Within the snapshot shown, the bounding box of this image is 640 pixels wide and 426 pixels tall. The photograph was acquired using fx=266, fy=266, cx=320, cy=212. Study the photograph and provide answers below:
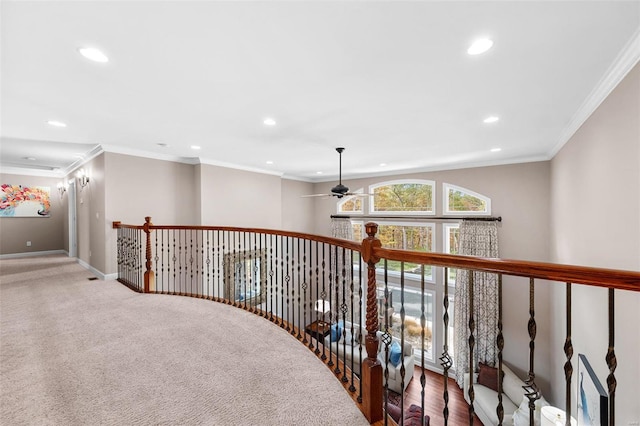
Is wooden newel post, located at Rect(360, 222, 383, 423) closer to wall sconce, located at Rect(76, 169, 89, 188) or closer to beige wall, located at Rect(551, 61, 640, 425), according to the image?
beige wall, located at Rect(551, 61, 640, 425)

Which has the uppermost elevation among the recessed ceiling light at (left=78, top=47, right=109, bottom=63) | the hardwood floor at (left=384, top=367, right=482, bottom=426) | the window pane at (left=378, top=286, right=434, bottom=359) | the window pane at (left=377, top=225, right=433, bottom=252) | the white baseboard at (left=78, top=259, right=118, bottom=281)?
the recessed ceiling light at (left=78, top=47, right=109, bottom=63)

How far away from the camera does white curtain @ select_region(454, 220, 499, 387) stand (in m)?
5.44

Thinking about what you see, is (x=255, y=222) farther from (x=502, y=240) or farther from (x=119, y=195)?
(x=502, y=240)

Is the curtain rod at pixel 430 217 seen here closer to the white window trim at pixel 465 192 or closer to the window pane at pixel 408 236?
Result: the white window trim at pixel 465 192

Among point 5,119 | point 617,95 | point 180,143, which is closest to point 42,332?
point 5,119

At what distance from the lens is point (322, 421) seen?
1636 millimetres

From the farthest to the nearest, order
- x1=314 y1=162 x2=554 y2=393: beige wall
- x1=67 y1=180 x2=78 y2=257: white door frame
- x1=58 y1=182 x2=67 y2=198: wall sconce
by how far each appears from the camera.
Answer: x1=58 y1=182 x2=67 y2=198: wall sconce → x1=67 y1=180 x2=78 y2=257: white door frame → x1=314 y1=162 x2=554 y2=393: beige wall

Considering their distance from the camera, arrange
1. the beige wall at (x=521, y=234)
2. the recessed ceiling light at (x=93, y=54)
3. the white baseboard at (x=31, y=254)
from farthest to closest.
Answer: the white baseboard at (x=31, y=254) < the beige wall at (x=521, y=234) < the recessed ceiling light at (x=93, y=54)

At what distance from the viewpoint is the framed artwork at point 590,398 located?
2.22m

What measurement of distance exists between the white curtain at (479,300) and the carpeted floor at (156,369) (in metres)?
4.58

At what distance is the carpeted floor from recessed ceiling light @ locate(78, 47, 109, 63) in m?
2.43

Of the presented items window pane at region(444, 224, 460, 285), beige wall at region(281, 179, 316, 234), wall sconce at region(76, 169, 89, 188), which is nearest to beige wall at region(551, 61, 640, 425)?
window pane at region(444, 224, 460, 285)

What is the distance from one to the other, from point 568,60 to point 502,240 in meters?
4.29

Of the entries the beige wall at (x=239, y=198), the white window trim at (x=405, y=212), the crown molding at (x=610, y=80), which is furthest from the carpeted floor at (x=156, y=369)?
the white window trim at (x=405, y=212)
